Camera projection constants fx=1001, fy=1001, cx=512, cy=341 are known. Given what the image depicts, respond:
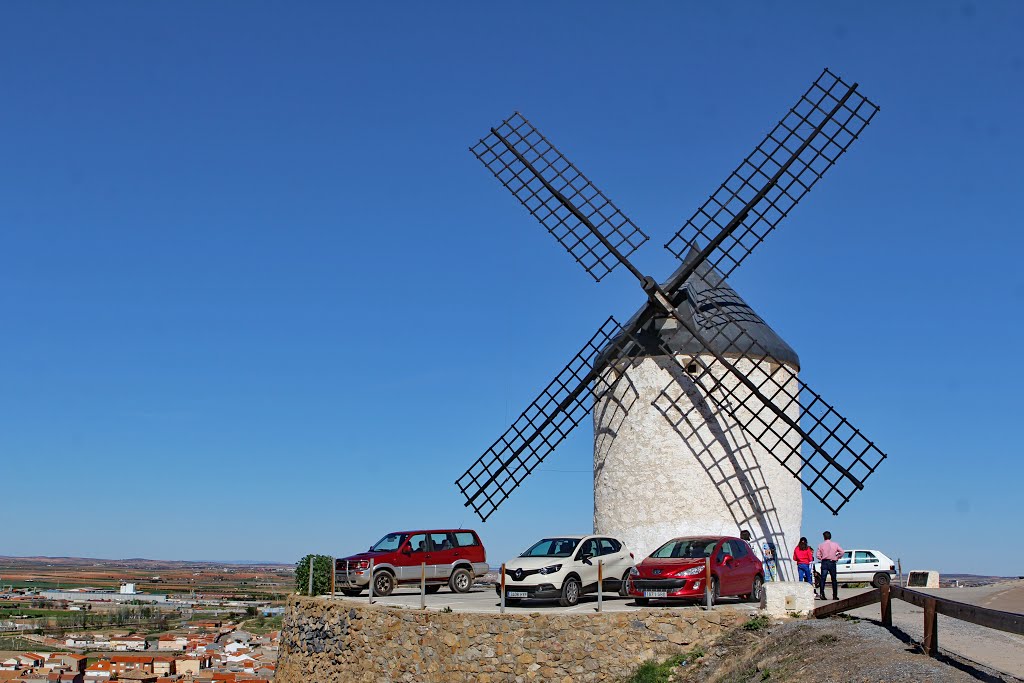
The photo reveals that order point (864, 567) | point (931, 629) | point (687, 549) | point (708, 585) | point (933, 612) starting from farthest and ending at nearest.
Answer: point (864, 567) → point (687, 549) → point (708, 585) → point (931, 629) → point (933, 612)

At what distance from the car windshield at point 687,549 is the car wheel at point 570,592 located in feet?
5.01

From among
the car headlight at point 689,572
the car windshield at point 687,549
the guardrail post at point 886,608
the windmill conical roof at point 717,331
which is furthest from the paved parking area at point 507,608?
the windmill conical roof at point 717,331

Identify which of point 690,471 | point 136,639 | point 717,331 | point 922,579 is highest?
point 717,331

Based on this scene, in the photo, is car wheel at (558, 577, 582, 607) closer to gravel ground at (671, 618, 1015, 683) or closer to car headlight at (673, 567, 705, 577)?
car headlight at (673, 567, 705, 577)

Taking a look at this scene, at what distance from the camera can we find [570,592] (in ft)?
60.7

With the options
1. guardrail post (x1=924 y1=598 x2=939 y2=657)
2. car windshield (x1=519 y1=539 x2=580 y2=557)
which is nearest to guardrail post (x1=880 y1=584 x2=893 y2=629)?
guardrail post (x1=924 y1=598 x2=939 y2=657)

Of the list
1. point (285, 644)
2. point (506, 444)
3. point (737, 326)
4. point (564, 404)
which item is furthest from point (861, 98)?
point (285, 644)

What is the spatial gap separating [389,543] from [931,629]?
13.7 m

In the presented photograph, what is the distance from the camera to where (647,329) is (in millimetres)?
22953

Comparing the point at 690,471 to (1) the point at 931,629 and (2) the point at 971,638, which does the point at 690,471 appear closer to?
(2) the point at 971,638

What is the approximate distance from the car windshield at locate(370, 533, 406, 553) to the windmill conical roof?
7.02 m

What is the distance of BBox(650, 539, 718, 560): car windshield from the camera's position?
18109 mm

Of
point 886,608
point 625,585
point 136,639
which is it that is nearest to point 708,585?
point 886,608

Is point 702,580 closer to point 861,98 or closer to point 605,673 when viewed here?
point 605,673
